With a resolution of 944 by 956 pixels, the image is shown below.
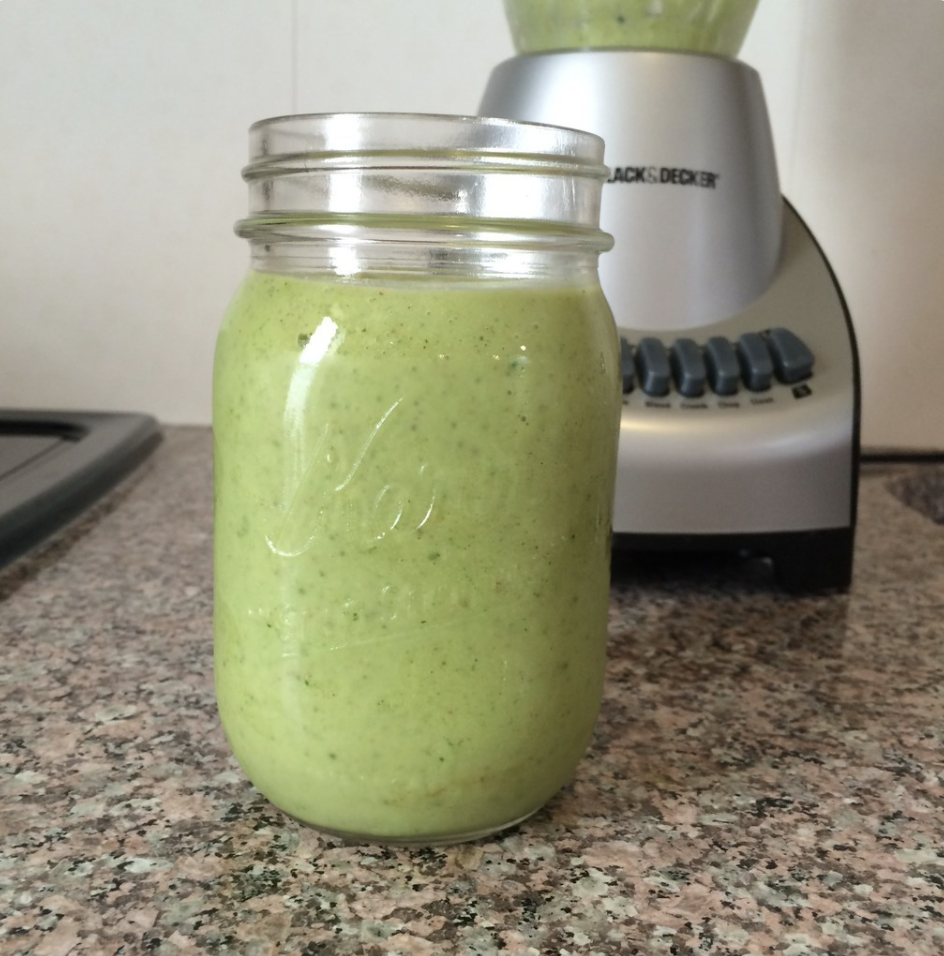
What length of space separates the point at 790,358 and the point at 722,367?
0.16 feet

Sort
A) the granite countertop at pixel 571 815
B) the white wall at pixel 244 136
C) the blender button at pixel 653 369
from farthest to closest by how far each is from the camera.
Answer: the white wall at pixel 244 136, the blender button at pixel 653 369, the granite countertop at pixel 571 815

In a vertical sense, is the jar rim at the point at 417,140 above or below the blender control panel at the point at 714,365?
above

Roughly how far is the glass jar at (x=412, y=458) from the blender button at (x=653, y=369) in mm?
253

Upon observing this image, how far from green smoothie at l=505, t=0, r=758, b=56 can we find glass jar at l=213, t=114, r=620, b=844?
330 mm

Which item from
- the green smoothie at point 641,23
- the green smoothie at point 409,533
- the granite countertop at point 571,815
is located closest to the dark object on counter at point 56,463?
the granite countertop at point 571,815

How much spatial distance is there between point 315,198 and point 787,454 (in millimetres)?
389

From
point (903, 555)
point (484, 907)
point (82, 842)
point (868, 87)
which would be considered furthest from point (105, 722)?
point (868, 87)

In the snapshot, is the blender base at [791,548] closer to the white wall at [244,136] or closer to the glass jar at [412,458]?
the glass jar at [412,458]

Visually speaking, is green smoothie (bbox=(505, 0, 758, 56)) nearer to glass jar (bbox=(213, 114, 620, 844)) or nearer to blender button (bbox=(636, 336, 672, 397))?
blender button (bbox=(636, 336, 672, 397))

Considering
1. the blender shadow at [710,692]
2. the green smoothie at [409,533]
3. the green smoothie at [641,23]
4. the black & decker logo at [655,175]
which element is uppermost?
the green smoothie at [641,23]

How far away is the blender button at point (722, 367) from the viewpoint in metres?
0.64

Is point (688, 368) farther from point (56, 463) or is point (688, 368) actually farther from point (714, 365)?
point (56, 463)

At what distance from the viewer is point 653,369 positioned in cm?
64

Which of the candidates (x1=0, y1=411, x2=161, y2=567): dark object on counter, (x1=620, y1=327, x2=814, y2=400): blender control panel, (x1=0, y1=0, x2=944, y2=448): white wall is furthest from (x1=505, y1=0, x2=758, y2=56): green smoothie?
(x1=0, y1=411, x2=161, y2=567): dark object on counter
